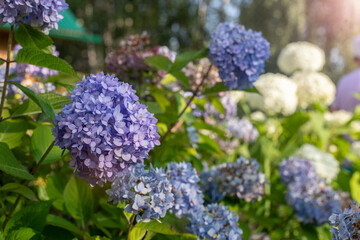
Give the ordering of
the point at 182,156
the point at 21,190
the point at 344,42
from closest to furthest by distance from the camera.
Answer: the point at 21,190
the point at 182,156
the point at 344,42

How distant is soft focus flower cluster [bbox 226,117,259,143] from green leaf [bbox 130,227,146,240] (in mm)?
1821

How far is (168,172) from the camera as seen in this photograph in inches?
39.4

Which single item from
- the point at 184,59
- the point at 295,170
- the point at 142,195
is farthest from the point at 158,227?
the point at 295,170

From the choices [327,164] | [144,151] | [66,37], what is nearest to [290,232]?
[327,164]

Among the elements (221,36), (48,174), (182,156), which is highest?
(221,36)

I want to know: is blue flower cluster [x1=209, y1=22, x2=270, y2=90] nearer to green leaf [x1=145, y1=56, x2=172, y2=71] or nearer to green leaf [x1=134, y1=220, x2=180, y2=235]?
green leaf [x1=145, y1=56, x2=172, y2=71]

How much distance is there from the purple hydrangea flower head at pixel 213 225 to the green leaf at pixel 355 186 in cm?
123

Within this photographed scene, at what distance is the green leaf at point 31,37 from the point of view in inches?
37.0

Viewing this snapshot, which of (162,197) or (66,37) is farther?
(66,37)

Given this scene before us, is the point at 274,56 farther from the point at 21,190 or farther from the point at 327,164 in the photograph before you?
the point at 21,190

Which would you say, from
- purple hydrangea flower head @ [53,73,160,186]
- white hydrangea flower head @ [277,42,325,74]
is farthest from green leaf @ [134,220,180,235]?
white hydrangea flower head @ [277,42,325,74]

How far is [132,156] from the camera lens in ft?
2.37

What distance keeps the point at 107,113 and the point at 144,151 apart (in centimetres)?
10

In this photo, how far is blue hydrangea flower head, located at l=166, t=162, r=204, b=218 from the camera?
37.7 inches
